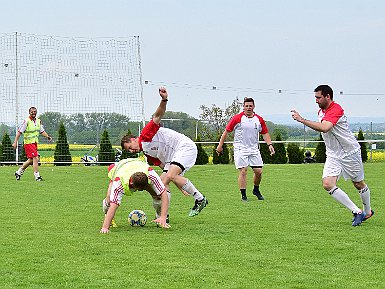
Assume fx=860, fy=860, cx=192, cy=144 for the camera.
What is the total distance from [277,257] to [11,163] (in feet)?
83.8

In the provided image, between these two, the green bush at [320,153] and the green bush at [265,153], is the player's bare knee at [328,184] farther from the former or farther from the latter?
the green bush at [320,153]

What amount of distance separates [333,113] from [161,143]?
240 centimetres

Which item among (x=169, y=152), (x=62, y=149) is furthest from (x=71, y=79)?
(x=169, y=152)

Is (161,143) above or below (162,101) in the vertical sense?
below

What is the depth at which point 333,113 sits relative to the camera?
11.3m

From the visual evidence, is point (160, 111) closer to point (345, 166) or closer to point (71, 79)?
point (345, 166)

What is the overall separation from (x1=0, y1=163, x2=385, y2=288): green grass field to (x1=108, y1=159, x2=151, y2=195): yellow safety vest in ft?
2.01

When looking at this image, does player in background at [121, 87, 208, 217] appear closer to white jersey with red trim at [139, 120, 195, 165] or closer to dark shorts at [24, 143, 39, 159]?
white jersey with red trim at [139, 120, 195, 165]

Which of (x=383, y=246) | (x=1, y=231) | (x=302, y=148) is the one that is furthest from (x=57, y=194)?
(x=302, y=148)

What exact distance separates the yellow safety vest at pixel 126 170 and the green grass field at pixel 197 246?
2.01 feet

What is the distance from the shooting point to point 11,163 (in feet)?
108

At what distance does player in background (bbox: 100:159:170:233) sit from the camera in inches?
419

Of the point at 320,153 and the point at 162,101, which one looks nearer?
the point at 162,101

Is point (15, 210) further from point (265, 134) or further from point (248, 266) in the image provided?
point (248, 266)
